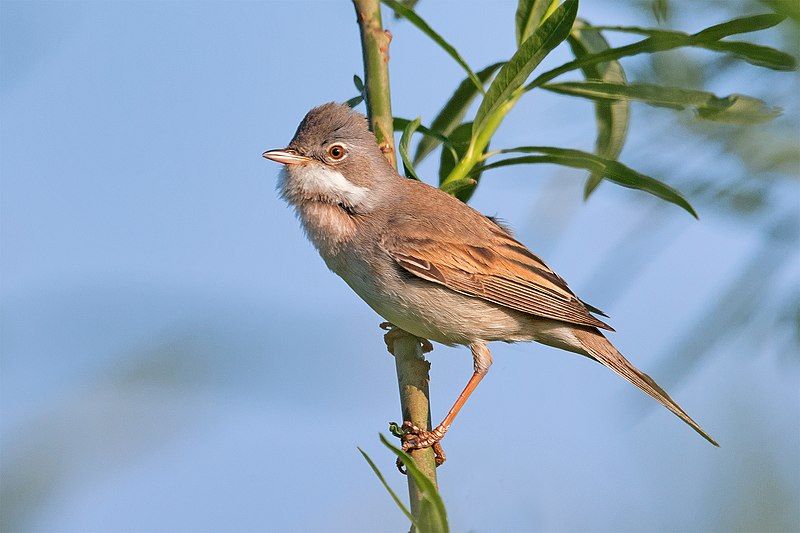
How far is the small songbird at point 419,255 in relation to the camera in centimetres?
446

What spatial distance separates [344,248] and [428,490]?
321 centimetres

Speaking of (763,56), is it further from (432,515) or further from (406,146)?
(406,146)

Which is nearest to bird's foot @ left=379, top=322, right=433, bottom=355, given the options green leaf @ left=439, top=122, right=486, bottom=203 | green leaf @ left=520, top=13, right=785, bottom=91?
green leaf @ left=439, top=122, right=486, bottom=203

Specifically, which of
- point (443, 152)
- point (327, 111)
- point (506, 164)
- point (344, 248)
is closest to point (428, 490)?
point (506, 164)

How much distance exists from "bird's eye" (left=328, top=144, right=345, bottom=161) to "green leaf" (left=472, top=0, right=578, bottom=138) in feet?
4.01

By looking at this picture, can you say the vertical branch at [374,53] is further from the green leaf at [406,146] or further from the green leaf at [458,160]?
the green leaf at [458,160]

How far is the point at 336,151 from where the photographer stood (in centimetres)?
461

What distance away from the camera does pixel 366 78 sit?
343cm

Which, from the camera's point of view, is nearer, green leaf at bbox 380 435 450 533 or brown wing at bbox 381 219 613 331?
green leaf at bbox 380 435 450 533

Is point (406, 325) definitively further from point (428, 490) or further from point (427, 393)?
point (428, 490)

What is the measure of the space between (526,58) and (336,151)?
166 centimetres

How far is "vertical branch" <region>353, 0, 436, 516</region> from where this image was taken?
10.5 feet

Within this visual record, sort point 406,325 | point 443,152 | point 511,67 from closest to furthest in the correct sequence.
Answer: point 511,67 → point 443,152 → point 406,325

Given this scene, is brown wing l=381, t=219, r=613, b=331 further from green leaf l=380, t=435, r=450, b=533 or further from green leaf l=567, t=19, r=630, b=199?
green leaf l=380, t=435, r=450, b=533
